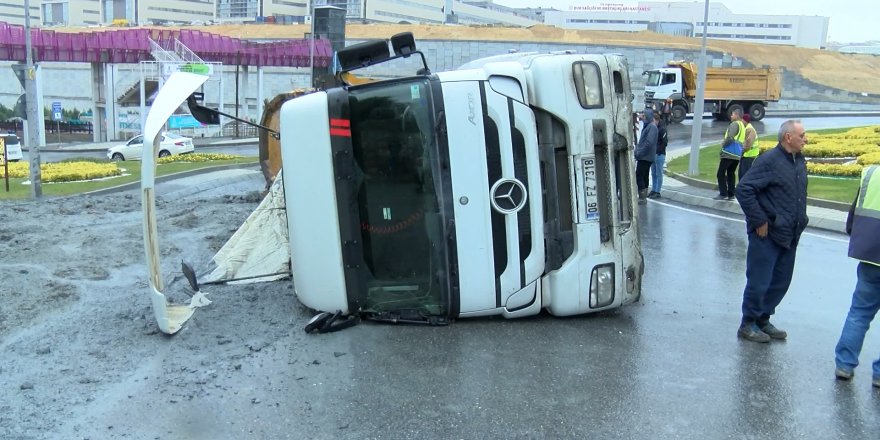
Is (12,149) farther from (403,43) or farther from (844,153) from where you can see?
(403,43)

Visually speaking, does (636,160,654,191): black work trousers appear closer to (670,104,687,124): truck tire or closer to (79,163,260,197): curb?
(79,163,260,197): curb

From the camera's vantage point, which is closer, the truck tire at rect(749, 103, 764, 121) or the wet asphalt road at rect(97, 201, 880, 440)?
the wet asphalt road at rect(97, 201, 880, 440)

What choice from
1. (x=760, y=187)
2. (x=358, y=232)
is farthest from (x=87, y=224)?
(x=760, y=187)

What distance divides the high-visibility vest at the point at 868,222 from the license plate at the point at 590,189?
1.79m

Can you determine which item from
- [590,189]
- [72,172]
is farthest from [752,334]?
[72,172]

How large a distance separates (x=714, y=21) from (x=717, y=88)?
99775mm

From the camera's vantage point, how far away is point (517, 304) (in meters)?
6.10

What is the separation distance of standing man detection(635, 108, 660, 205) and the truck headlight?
27.4 feet

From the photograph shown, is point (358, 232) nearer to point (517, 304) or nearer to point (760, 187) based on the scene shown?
point (517, 304)

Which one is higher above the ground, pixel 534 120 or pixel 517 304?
pixel 534 120

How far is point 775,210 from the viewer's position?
231 inches

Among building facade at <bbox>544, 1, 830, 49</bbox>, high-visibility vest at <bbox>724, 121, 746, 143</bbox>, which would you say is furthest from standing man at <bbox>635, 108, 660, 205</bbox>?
building facade at <bbox>544, 1, 830, 49</bbox>

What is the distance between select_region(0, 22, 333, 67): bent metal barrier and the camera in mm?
42375

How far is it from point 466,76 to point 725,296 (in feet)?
12.1
